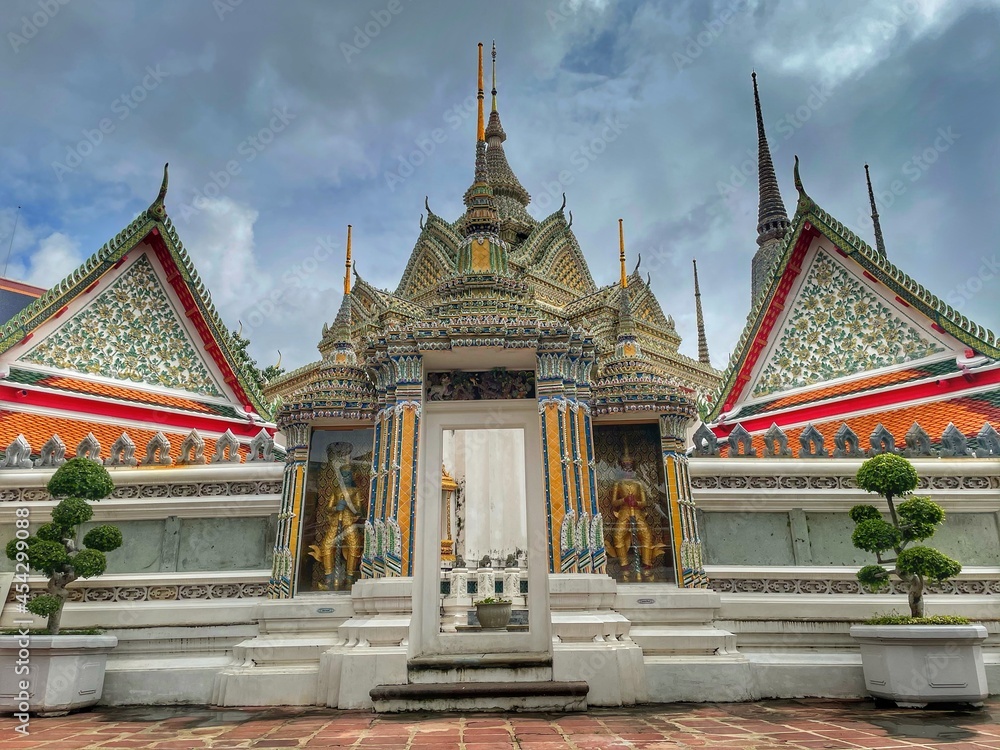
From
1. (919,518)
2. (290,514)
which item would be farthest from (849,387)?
(290,514)

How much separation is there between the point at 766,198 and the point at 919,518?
38.0 feet

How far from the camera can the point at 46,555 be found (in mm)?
5961

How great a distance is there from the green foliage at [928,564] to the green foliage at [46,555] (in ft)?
23.8

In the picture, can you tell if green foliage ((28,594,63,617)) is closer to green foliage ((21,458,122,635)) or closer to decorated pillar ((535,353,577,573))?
green foliage ((21,458,122,635))

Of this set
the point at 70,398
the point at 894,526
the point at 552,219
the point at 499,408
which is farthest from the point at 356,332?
the point at 894,526

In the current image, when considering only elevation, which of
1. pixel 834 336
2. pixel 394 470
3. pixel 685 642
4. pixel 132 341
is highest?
pixel 132 341

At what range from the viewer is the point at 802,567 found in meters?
7.03

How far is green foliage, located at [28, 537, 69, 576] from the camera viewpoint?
19.5 feet

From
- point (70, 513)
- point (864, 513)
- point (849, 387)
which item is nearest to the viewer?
point (70, 513)

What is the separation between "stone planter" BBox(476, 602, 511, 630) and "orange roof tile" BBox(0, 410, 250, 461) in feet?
11.6

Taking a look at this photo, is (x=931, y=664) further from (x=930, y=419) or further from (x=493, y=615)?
(x=493, y=615)

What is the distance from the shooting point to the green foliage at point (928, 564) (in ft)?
19.1

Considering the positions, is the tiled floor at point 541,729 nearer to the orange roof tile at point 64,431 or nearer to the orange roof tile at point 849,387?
the orange roof tile at point 64,431

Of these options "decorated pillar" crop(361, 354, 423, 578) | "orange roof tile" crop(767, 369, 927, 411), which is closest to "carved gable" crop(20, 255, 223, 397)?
"decorated pillar" crop(361, 354, 423, 578)
